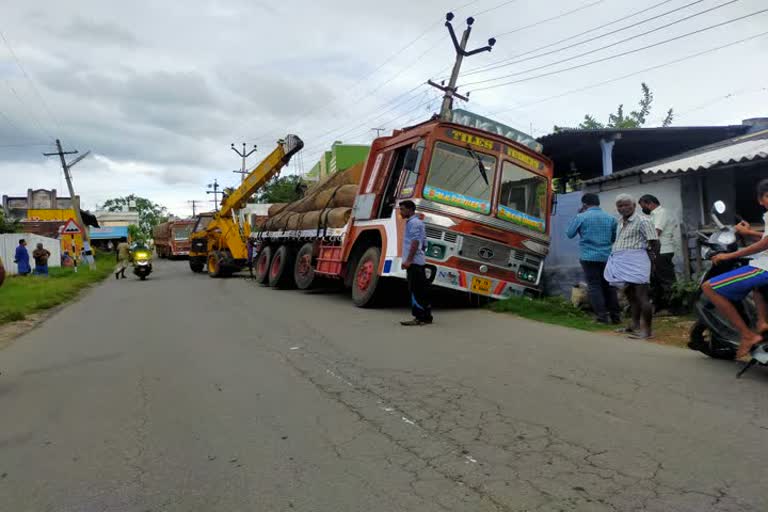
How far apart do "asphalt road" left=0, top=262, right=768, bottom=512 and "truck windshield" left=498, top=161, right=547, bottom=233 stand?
2.88m

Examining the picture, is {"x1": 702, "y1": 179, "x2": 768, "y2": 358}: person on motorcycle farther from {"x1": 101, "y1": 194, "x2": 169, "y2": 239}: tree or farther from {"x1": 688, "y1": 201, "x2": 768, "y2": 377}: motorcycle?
{"x1": 101, "y1": 194, "x2": 169, "y2": 239}: tree

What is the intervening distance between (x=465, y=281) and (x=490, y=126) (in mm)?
2631

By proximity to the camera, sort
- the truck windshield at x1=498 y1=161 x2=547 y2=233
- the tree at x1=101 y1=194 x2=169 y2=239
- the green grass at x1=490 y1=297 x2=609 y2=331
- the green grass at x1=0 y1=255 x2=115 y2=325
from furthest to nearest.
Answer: the tree at x1=101 y1=194 x2=169 y2=239 → the green grass at x1=0 y1=255 x2=115 y2=325 → the truck windshield at x1=498 y1=161 x2=547 y2=233 → the green grass at x1=490 y1=297 x2=609 y2=331

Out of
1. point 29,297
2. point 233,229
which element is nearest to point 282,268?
point 29,297

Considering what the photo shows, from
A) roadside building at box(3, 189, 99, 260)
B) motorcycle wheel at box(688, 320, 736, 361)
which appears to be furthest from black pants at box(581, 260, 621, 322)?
roadside building at box(3, 189, 99, 260)

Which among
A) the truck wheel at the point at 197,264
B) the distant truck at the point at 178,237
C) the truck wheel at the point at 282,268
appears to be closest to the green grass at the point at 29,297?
the truck wheel at the point at 282,268

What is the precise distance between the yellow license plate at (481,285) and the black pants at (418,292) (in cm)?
137

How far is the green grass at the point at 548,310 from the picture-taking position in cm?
810

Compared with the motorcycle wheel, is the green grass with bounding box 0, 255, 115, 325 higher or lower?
lower

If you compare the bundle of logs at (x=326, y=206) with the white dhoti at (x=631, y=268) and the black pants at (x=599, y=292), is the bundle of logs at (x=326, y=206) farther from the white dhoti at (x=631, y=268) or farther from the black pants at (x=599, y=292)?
the white dhoti at (x=631, y=268)

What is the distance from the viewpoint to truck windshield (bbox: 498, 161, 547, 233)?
938 centimetres

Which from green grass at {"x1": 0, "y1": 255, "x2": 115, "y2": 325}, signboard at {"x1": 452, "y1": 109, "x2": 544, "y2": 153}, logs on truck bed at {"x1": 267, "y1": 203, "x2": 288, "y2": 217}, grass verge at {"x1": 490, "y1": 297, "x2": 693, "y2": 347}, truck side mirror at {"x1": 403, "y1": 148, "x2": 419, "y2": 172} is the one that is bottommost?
green grass at {"x1": 0, "y1": 255, "x2": 115, "y2": 325}

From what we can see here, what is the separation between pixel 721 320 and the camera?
16.4 feet

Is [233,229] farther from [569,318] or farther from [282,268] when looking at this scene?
[569,318]
